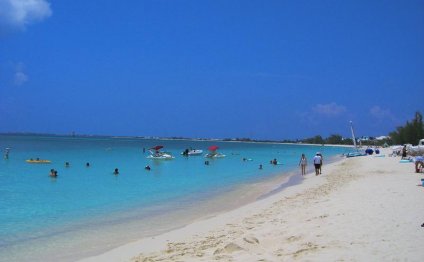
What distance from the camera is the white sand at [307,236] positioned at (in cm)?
671

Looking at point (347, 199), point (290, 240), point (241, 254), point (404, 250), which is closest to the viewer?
point (404, 250)

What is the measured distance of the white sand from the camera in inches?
264

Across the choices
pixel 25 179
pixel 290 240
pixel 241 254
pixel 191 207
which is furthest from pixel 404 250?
pixel 25 179

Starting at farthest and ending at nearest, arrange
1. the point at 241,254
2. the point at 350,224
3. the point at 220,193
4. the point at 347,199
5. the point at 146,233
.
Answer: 1. the point at 220,193
2. the point at 347,199
3. the point at 146,233
4. the point at 350,224
5. the point at 241,254

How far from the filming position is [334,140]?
192m

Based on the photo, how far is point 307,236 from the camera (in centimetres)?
805

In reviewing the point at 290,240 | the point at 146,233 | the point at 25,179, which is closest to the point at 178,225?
the point at 146,233

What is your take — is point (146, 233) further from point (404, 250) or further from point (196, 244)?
point (404, 250)

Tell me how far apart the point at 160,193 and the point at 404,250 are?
16.5 metres

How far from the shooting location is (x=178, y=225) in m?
12.5

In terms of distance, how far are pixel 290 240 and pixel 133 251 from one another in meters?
3.51

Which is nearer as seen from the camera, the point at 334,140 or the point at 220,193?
the point at 220,193

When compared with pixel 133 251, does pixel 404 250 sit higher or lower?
higher

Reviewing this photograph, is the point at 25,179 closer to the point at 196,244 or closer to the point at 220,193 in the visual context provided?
the point at 220,193
